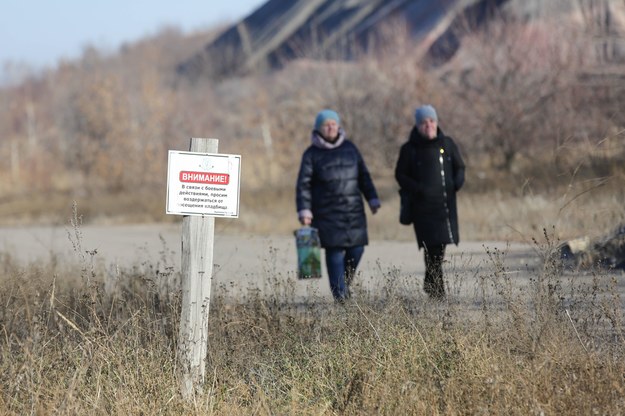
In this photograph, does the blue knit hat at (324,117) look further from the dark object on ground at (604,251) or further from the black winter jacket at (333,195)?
the dark object on ground at (604,251)

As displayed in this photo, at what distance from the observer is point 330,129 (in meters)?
10.4

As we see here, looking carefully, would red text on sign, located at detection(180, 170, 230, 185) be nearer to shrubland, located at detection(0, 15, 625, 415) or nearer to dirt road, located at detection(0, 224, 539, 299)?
dirt road, located at detection(0, 224, 539, 299)

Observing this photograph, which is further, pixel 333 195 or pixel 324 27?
pixel 324 27

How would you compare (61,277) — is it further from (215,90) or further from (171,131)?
(215,90)

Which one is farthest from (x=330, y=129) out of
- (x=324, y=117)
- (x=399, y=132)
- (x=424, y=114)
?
(x=399, y=132)

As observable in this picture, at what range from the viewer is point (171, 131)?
159 feet

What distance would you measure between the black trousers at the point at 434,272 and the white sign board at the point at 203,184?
2.06 m

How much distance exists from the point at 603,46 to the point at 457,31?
9.45 metres

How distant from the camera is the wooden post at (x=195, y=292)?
23.7 ft

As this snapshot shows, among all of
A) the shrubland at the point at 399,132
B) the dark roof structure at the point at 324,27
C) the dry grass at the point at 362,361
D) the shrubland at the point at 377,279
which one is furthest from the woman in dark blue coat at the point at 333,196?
A: the dark roof structure at the point at 324,27

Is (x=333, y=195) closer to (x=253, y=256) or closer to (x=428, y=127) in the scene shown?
(x=428, y=127)

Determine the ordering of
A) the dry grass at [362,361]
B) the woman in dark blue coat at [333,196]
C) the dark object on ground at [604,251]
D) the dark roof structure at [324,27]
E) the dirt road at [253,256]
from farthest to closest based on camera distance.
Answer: the dark roof structure at [324,27]
the dark object on ground at [604,251]
the woman in dark blue coat at [333,196]
the dirt road at [253,256]
the dry grass at [362,361]

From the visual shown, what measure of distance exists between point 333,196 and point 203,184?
3.36 metres

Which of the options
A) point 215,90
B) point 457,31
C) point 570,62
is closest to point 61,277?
point 570,62
